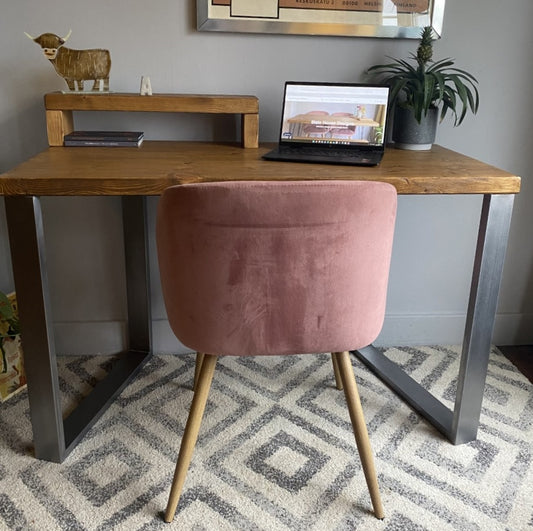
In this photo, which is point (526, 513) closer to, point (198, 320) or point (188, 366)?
point (198, 320)

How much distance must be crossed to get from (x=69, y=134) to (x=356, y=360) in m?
1.20

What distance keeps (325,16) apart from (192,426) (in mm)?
1243

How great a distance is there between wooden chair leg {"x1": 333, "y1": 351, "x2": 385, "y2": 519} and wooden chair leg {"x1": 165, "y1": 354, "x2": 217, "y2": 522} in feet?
0.95

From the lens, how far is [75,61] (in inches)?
59.6

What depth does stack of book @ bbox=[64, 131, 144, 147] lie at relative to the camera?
1.54m

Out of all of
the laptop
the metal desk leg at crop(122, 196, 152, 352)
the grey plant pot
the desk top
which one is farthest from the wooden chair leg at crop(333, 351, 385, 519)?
the metal desk leg at crop(122, 196, 152, 352)

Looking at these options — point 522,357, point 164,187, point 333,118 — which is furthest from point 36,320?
point 522,357

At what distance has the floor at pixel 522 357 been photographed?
6.22 feet

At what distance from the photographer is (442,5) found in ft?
5.46

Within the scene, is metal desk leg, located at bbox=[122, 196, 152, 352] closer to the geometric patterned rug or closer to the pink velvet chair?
the geometric patterned rug

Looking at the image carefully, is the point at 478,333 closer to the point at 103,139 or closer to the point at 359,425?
the point at 359,425

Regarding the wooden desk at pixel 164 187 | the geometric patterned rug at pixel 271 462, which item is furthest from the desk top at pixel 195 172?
the geometric patterned rug at pixel 271 462

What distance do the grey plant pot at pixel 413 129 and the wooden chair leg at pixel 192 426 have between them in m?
0.90

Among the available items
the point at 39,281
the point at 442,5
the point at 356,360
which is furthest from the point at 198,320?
the point at 442,5
